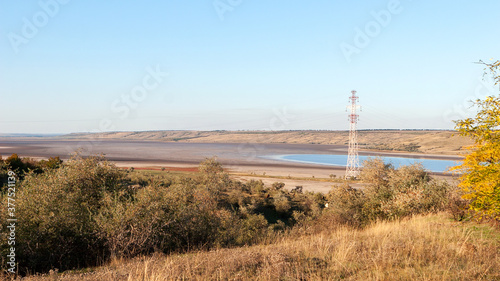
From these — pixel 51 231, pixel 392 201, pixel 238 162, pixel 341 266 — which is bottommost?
pixel 238 162

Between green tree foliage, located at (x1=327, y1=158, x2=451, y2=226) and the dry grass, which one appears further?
green tree foliage, located at (x1=327, y1=158, x2=451, y2=226)

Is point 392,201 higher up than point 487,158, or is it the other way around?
point 487,158

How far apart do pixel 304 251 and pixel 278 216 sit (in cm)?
2506

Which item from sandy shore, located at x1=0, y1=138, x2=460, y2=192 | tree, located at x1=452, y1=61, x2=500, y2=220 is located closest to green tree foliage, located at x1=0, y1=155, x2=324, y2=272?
sandy shore, located at x1=0, y1=138, x2=460, y2=192

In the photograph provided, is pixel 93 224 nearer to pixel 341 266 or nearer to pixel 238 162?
pixel 341 266

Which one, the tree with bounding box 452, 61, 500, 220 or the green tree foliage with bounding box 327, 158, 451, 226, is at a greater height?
the tree with bounding box 452, 61, 500, 220

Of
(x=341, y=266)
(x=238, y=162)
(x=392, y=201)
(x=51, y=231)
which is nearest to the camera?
(x=341, y=266)

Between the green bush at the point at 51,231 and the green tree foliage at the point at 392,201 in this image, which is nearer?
the green bush at the point at 51,231

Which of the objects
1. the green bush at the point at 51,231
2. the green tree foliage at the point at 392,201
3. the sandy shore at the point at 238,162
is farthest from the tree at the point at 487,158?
the sandy shore at the point at 238,162

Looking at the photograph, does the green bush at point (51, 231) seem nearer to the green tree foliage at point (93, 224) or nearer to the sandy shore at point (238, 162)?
the green tree foliage at point (93, 224)

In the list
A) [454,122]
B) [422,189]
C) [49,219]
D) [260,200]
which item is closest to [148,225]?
[49,219]

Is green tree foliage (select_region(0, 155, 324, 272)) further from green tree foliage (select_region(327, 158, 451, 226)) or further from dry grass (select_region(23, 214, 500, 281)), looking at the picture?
green tree foliage (select_region(327, 158, 451, 226))

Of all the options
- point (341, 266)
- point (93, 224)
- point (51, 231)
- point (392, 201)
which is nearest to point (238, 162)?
point (392, 201)

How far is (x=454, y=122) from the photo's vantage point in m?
10.7
